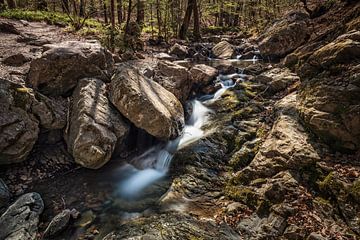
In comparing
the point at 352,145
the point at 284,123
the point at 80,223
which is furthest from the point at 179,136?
the point at 352,145

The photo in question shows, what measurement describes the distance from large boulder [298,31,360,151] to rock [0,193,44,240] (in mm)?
6801

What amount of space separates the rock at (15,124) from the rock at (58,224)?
204 cm

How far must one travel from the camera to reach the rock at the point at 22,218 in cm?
508

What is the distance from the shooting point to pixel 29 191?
6449 millimetres

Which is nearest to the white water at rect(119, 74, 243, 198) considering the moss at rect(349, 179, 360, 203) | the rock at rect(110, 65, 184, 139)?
the rock at rect(110, 65, 184, 139)

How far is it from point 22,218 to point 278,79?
954 centimetres

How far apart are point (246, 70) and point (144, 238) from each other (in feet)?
35.6

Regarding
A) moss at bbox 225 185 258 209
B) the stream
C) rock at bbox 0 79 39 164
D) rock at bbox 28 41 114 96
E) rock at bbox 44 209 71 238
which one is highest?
rock at bbox 28 41 114 96

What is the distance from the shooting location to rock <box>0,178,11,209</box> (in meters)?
5.86

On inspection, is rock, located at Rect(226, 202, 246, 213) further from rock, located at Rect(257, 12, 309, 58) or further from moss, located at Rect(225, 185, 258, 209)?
rock, located at Rect(257, 12, 309, 58)

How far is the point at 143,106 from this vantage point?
7.57m

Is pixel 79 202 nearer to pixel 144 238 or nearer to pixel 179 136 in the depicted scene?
pixel 144 238

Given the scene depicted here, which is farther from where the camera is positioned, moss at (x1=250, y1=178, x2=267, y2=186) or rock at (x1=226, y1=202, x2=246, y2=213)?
moss at (x1=250, y1=178, x2=267, y2=186)

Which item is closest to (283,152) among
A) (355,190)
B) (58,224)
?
(355,190)
